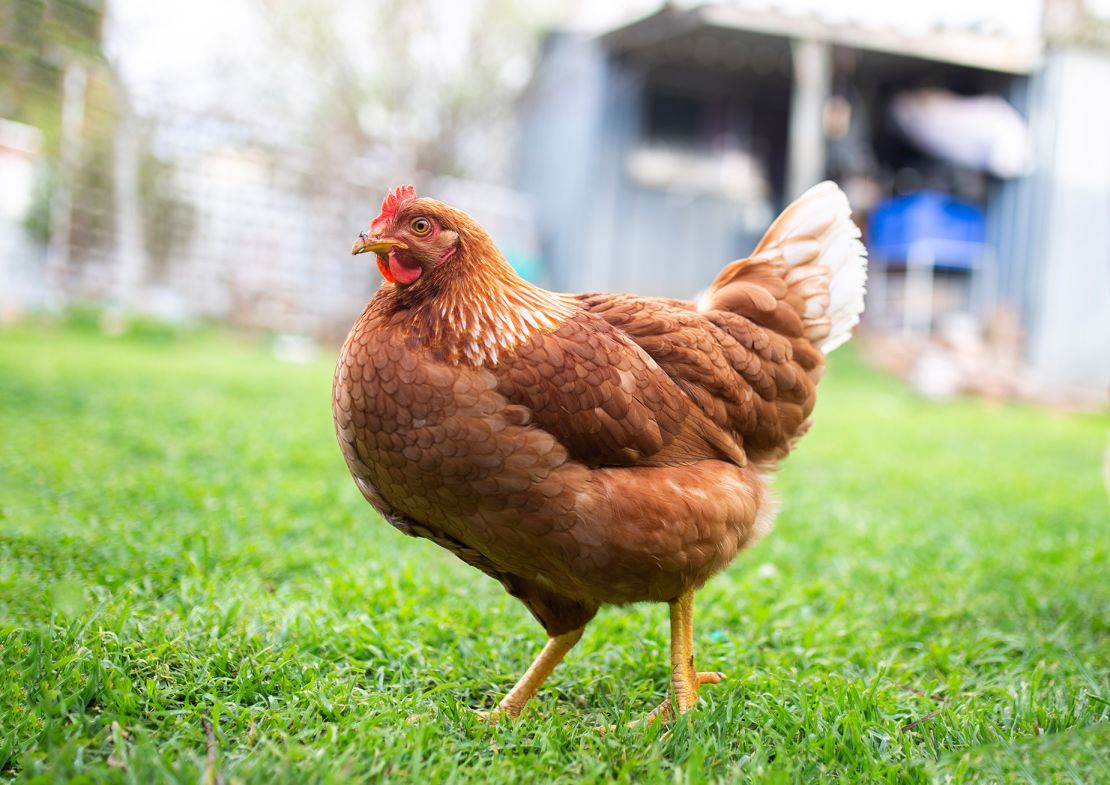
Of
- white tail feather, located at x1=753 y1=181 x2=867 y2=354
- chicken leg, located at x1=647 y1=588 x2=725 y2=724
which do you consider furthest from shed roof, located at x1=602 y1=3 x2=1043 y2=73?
chicken leg, located at x1=647 y1=588 x2=725 y2=724

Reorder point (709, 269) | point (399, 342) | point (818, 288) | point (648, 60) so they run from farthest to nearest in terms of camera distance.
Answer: point (709, 269)
point (648, 60)
point (818, 288)
point (399, 342)

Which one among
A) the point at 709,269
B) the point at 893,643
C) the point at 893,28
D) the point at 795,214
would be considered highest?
the point at 893,28

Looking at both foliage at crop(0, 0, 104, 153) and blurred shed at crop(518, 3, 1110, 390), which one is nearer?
foliage at crop(0, 0, 104, 153)

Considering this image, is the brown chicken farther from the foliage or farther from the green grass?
the foliage

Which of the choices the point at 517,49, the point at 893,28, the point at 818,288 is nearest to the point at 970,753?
the point at 818,288

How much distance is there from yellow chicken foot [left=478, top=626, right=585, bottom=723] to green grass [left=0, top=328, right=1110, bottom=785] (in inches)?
3.2

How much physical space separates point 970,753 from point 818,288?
4.59 feet

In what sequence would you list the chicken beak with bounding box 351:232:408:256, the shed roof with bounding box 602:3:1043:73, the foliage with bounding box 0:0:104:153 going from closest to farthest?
the chicken beak with bounding box 351:232:408:256 < the foliage with bounding box 0:0:104:153 < the shed roof with bounding box 602:3:1043:73

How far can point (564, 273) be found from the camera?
1305 cm

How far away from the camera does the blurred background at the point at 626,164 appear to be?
1025 cm

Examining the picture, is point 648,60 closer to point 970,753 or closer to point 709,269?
point 709,269

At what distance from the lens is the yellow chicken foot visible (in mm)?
2143

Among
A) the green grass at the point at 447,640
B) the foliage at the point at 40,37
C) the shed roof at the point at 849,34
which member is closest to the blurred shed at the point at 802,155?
the shed roof at the point at 849,34

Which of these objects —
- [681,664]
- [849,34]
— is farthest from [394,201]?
[849,34]
